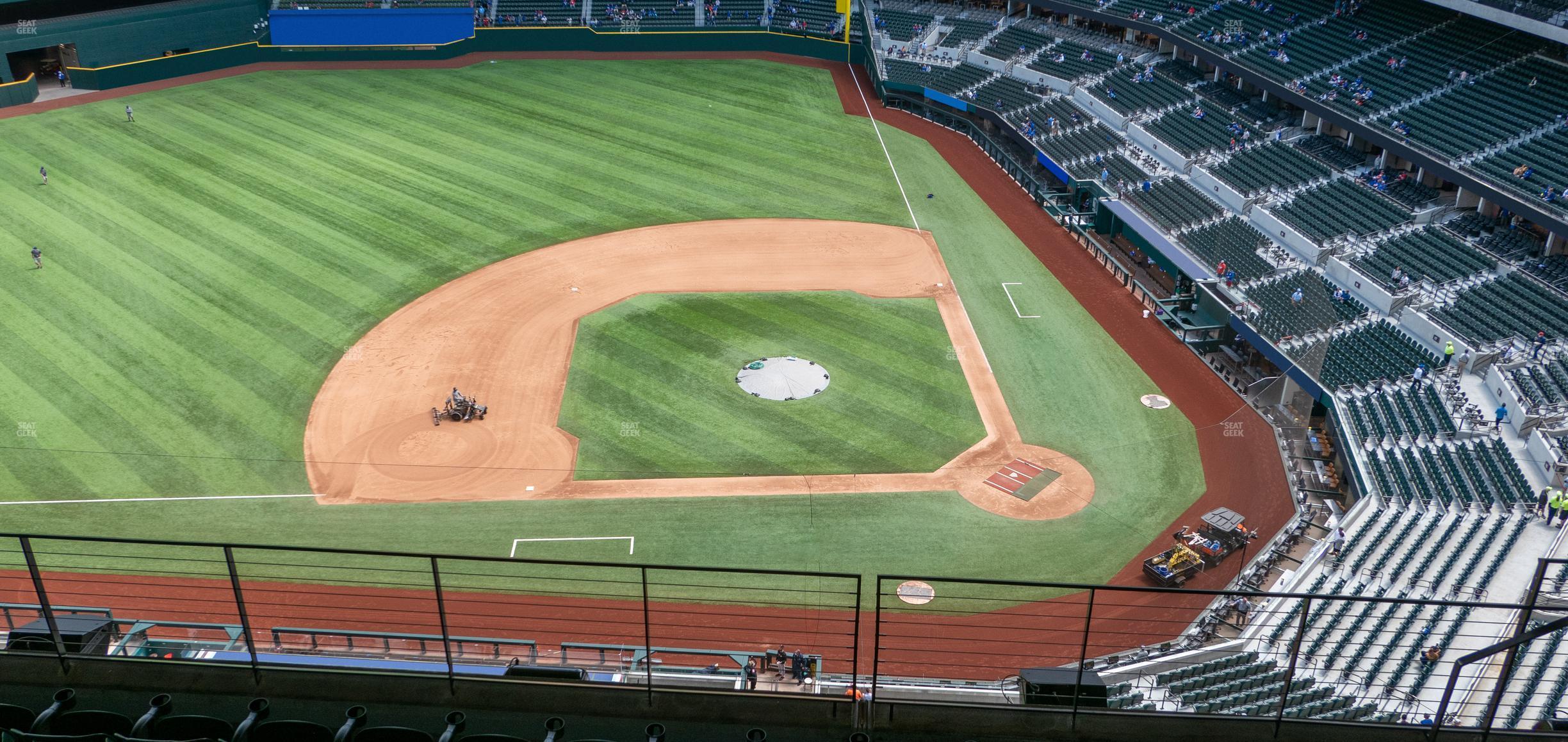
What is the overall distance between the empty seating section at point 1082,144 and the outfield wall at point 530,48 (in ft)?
56.0

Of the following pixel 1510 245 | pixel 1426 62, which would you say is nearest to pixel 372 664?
pixel 1510 245

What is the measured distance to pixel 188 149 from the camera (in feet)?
158

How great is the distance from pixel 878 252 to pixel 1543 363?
20.3 meters

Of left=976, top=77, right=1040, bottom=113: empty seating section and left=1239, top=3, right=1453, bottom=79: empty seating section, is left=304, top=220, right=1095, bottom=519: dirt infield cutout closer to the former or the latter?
left=976, top=77, right=1040, bottom=113: empty seating section

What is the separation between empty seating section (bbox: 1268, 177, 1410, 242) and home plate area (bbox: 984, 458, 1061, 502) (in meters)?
14.3

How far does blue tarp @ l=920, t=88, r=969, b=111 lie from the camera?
176 ft

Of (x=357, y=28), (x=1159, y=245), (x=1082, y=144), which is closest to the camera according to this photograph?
(x=1159, y=245)

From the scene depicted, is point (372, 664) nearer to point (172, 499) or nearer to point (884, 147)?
point (172, 499)

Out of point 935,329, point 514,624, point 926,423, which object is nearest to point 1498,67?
point 935,329

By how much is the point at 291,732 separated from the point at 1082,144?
4290 cm

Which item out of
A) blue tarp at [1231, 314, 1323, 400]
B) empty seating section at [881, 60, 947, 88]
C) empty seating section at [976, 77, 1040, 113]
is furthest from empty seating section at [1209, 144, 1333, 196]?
empty seating section at [881, 60, 947, 88]

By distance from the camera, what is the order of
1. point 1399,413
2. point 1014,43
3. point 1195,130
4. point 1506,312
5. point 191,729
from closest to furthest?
point 191,729 < point 1399,413 < point 1506,312 < point 1195,130 < point 1014,43

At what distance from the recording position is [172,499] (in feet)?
89.8

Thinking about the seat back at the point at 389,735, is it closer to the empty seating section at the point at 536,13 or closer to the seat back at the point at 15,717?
the seat back at the point at 15,717
